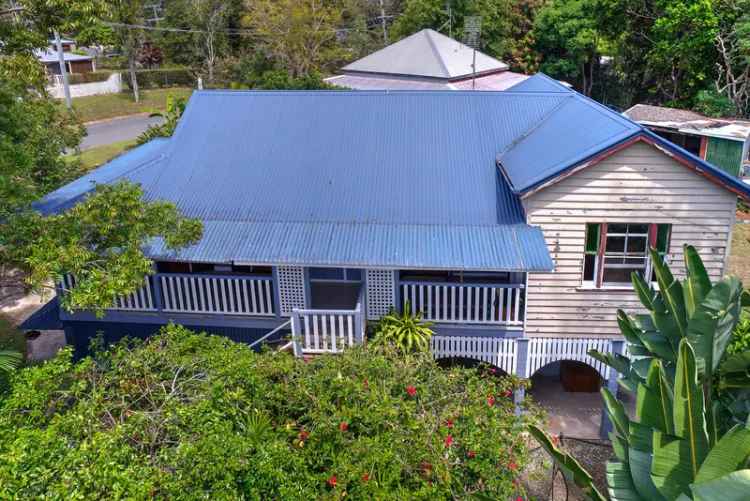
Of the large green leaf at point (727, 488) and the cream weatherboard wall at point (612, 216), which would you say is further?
the cream weatherboard wall at point (612, 216)

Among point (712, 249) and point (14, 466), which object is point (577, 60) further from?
point (14, 466)

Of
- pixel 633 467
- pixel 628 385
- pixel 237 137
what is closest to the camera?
pixel 633 467

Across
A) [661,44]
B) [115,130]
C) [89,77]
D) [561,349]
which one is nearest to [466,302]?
[561,349]

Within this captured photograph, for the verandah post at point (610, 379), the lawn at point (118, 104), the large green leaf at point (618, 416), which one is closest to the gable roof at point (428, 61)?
the verandah post at point (610, 379)

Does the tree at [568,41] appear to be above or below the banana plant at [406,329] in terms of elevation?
above

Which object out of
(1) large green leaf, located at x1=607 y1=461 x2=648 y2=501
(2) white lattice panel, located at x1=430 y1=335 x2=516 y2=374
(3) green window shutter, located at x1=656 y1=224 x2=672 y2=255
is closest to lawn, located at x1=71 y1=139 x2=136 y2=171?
(2) white lattice panel, located at x1=430 y1=335 x2=516 y2=374

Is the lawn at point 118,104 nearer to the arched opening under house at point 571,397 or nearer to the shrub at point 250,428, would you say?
the arched opening under house at point 571,397

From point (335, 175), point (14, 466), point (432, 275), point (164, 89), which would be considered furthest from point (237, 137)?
point (164, 89)
